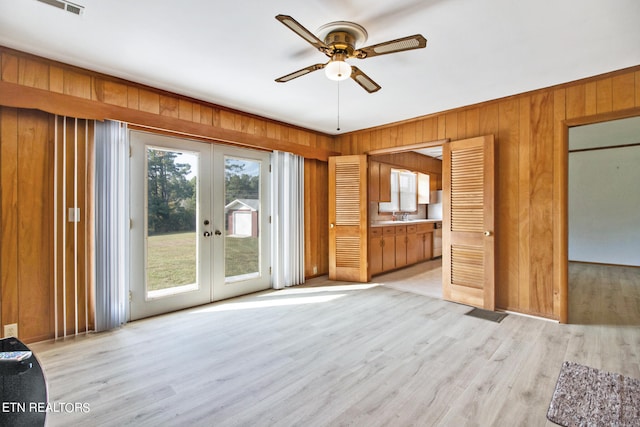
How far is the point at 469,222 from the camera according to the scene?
378 cm

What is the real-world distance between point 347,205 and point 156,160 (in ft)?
9.55

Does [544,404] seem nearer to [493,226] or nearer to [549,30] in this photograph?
[493,226]

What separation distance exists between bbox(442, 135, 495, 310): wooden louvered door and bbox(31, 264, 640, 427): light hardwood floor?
321 mm

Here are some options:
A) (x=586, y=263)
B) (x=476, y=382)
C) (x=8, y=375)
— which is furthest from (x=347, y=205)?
(x=586, y=263)

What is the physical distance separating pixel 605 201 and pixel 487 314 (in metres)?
5.13

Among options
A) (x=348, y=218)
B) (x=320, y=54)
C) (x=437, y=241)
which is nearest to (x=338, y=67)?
(x=320, y=54)

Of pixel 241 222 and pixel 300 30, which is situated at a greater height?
pixel 300 30

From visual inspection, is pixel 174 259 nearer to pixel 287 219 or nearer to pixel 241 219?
pixel 241 219

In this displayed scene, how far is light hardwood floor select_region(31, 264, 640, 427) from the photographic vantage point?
1.83 m

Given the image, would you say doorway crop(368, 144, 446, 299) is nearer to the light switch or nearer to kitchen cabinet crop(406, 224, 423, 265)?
kitchen cabinet crop(406, 224, 423, 265)

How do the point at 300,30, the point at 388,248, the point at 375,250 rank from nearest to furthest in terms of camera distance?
1. the point at 300,30
2. the point at 375,250
3. the point at 388,248

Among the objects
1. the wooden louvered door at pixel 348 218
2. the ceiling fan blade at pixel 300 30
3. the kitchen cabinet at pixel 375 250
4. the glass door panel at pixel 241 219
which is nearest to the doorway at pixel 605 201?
the kitchen cabinet at pixel 375 250

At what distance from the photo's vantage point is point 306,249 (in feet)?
16.7

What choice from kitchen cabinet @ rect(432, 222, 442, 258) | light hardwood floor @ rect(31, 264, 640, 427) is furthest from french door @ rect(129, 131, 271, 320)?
kitchen cabinet @ rect(432, 222, 442, 258)
